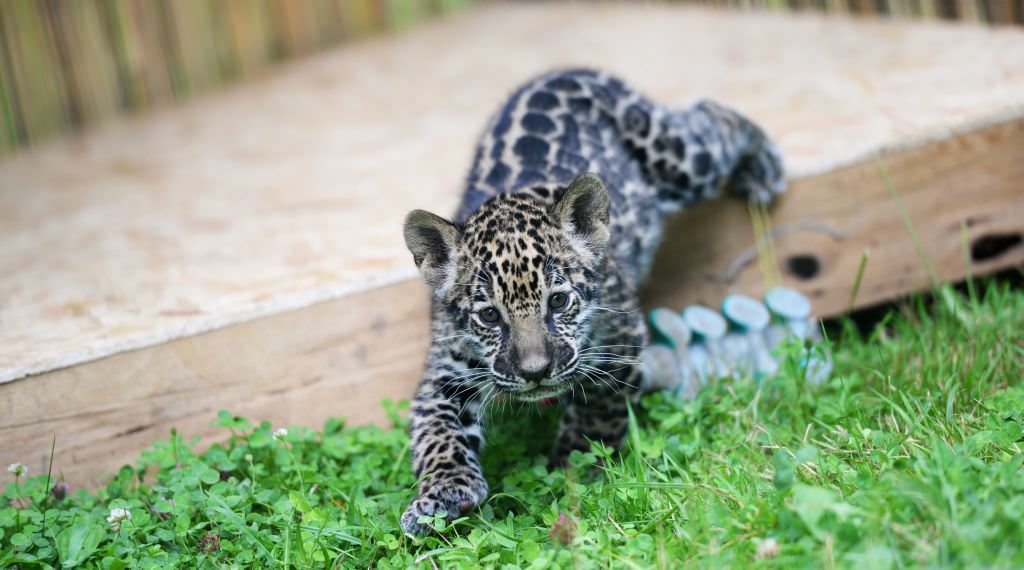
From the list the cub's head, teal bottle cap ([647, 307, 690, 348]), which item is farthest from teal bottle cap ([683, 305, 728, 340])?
the cub's head

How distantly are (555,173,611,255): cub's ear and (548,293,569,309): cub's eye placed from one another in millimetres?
343

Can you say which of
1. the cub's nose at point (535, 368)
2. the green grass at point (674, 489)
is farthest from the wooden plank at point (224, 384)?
the cub's nose at point (535, 368)

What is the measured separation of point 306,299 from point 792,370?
2565mm

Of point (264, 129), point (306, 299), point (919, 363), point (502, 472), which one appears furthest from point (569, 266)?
point (264, 129)

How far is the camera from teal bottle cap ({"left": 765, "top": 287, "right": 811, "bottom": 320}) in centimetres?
619

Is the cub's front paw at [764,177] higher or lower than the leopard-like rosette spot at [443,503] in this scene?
higher

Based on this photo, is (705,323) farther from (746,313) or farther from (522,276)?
(522,276)

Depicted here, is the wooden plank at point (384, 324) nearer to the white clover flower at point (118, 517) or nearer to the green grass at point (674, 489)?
the green grass at point (674, 489)

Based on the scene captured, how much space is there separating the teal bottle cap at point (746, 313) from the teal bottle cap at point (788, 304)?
65mm

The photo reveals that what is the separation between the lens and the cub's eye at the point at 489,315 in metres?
4.73

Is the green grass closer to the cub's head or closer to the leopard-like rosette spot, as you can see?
the leopard-like rosette spot

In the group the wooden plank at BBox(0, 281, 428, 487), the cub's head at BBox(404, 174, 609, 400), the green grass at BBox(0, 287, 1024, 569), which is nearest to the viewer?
the green grass at BBox(0, 287, 1024, 569)

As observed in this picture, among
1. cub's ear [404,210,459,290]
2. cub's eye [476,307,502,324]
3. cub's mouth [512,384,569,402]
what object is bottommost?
cub's mouth [512,384,569,402]

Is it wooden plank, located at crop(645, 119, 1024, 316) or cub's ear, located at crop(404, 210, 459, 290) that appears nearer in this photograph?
cub's ear, located at crop(404, 210, 459, 290)
